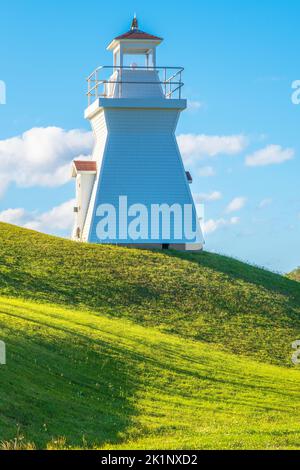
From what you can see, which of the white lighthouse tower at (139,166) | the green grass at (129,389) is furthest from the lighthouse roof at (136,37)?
the green grass at (129,389)

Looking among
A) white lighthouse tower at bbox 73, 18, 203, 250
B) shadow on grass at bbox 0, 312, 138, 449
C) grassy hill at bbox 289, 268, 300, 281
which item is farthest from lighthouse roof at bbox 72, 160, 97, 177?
shadow on grass at bbox 0, 312, 138, 449

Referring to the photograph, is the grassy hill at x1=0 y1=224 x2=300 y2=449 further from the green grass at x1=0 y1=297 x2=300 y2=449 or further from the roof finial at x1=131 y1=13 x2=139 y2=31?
the roof finial at x1=131 y1=13 x2=139 y2=31

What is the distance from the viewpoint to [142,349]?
104 ft

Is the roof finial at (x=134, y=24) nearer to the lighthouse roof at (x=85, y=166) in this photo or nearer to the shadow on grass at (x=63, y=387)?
the lighthouse roof at (x=85, y=166)

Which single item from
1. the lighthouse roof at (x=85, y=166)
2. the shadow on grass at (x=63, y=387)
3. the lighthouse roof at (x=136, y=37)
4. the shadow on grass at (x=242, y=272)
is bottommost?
the shadow on grass at (x=63, y=387)

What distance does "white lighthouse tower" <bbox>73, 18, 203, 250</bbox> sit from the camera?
47.8 m

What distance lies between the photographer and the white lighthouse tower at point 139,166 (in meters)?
47.8

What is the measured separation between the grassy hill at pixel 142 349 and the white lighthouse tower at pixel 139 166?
4.83 ft

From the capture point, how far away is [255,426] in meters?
24.8

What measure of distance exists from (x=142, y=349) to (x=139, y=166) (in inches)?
712

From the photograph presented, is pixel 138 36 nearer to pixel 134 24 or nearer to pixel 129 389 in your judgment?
pixel 134 24

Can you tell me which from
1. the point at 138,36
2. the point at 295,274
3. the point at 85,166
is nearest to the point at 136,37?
the point at 138,36
